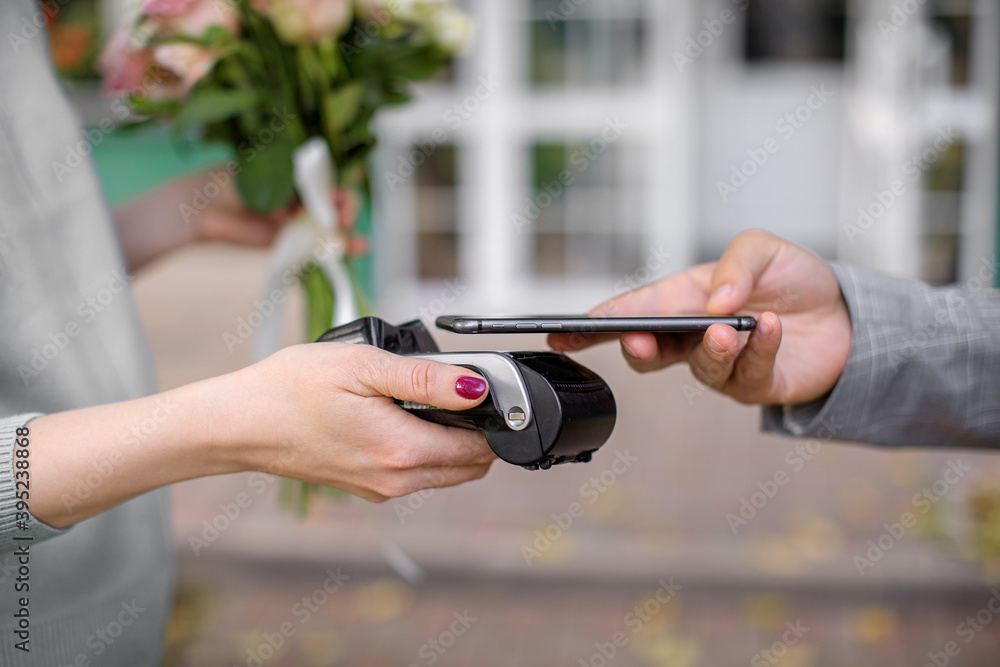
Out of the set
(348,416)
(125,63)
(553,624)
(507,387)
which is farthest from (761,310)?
(553,624)

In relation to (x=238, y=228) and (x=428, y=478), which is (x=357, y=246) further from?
(x=428, y=478)

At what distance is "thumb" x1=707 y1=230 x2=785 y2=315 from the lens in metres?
1.09

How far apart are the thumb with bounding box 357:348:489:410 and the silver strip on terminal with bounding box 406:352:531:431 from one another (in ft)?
0.05

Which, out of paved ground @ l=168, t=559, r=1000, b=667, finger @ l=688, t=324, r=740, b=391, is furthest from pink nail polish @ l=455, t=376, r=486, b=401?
paved ground @ l=168, t=559, r=1000, b=667

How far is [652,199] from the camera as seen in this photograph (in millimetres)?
5211

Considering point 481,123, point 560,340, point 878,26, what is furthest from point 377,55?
point 878,26

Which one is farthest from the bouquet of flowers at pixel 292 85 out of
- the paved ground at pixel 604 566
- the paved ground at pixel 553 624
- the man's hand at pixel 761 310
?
the paved ground at pixel 553 624

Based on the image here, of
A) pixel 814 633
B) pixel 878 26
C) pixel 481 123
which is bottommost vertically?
pixel 814 633

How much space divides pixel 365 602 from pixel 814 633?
53.9 inches

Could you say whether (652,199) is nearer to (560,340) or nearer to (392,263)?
(392,263)

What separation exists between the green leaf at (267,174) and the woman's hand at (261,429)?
0.78 metres

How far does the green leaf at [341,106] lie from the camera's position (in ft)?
5.06

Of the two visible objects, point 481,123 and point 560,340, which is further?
point 481,123

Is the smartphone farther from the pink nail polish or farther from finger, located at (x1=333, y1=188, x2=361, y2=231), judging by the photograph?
finger, located at (x1=333, y1=188, x2=361, y2=231)
